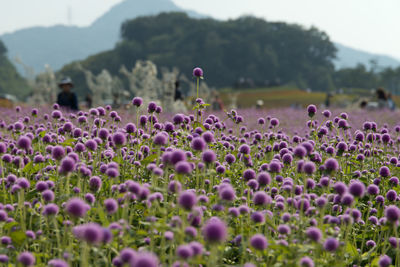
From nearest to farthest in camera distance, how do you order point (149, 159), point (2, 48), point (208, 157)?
point (208, 157), point (149, 159), point (2, 48)

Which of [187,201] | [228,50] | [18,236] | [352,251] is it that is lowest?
[352,251]

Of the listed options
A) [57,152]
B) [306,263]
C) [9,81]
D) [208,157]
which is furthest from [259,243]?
[9,81]

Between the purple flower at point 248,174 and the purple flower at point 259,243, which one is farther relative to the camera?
the purple flower at point 248,174

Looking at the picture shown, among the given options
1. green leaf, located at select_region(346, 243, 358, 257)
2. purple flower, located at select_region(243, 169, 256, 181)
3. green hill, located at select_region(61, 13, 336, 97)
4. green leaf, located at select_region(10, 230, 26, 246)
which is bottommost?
green leaf, located at select_region(346, 243, 358, 257)

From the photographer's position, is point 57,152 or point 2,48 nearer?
point 57,152

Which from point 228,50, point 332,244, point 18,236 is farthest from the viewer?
point 228,50

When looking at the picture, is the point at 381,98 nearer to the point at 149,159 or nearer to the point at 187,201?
the point at 149,159

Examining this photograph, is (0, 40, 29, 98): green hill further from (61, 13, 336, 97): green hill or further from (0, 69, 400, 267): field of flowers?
(0, 69, 400, 267): field of flowers

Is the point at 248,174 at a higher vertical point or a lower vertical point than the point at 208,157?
lower

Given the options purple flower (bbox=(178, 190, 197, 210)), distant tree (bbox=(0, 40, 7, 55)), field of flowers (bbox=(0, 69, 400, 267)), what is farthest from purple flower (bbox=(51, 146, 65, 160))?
distant tree (bbox=(0, 40, 7, 55))

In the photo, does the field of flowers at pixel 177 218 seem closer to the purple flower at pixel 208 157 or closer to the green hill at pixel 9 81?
the purple flower at pixel 208 157

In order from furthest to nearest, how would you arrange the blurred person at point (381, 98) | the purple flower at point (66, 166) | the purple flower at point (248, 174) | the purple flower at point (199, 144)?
the blurred person at point (381, 98) < the purple flower at point (248, 174) < the purple flower at point (199, 144) < the purple flower at point (66, 166)

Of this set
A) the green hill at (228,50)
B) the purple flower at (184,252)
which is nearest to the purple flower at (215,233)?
the purple flower at (184,252)

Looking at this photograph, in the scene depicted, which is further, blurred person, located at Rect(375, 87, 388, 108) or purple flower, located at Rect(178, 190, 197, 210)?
blurred person, located at Rect(375, 87, 388, 108)
